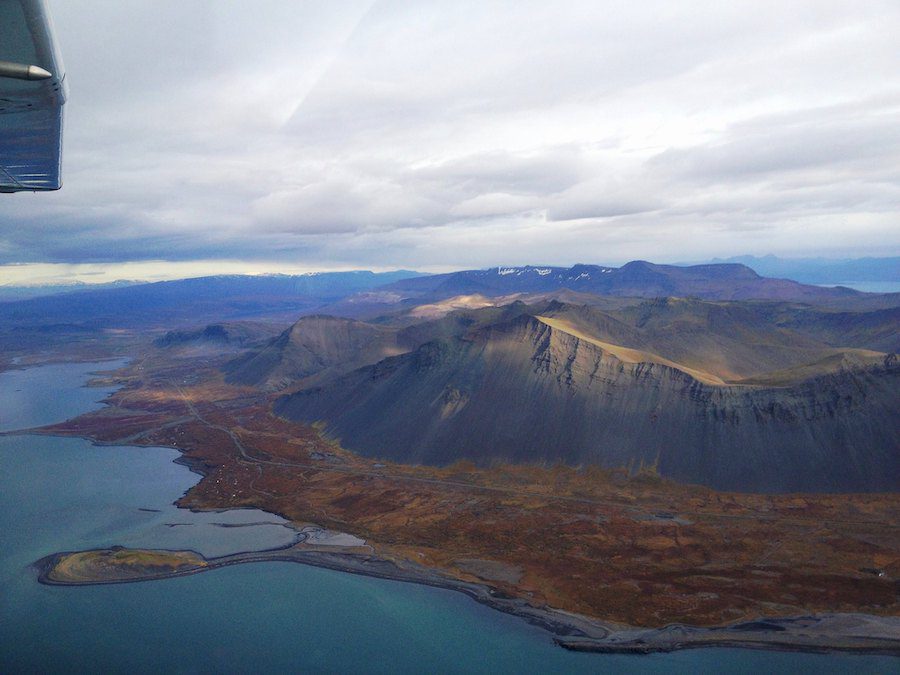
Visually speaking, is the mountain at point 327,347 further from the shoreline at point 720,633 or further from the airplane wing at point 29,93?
the airplane wing at point 29,93

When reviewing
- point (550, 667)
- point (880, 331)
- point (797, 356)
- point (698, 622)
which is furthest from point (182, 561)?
point (880, 331)

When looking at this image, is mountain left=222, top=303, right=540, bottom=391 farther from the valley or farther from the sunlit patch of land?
the sunlit patch of land

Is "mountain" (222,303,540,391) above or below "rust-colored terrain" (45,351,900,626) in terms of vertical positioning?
above

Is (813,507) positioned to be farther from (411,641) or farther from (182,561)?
(182,561)

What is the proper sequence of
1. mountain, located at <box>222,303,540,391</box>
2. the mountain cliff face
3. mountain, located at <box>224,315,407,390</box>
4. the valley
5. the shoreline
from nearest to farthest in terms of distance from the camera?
the shoreline, the valley, the mountain cliff face, mountain, located at <box>222,303,540,391</box>, mountain, located at <box>224,315,407,390</box>

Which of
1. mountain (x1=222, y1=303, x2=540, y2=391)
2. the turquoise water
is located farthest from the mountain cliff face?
mountain (x1=222, y1=303, x2=540, y2=391)

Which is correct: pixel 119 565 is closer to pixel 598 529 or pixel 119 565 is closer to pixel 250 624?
pixel 250 624

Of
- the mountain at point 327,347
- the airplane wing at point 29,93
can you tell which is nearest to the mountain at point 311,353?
the mountain at point 327,347
